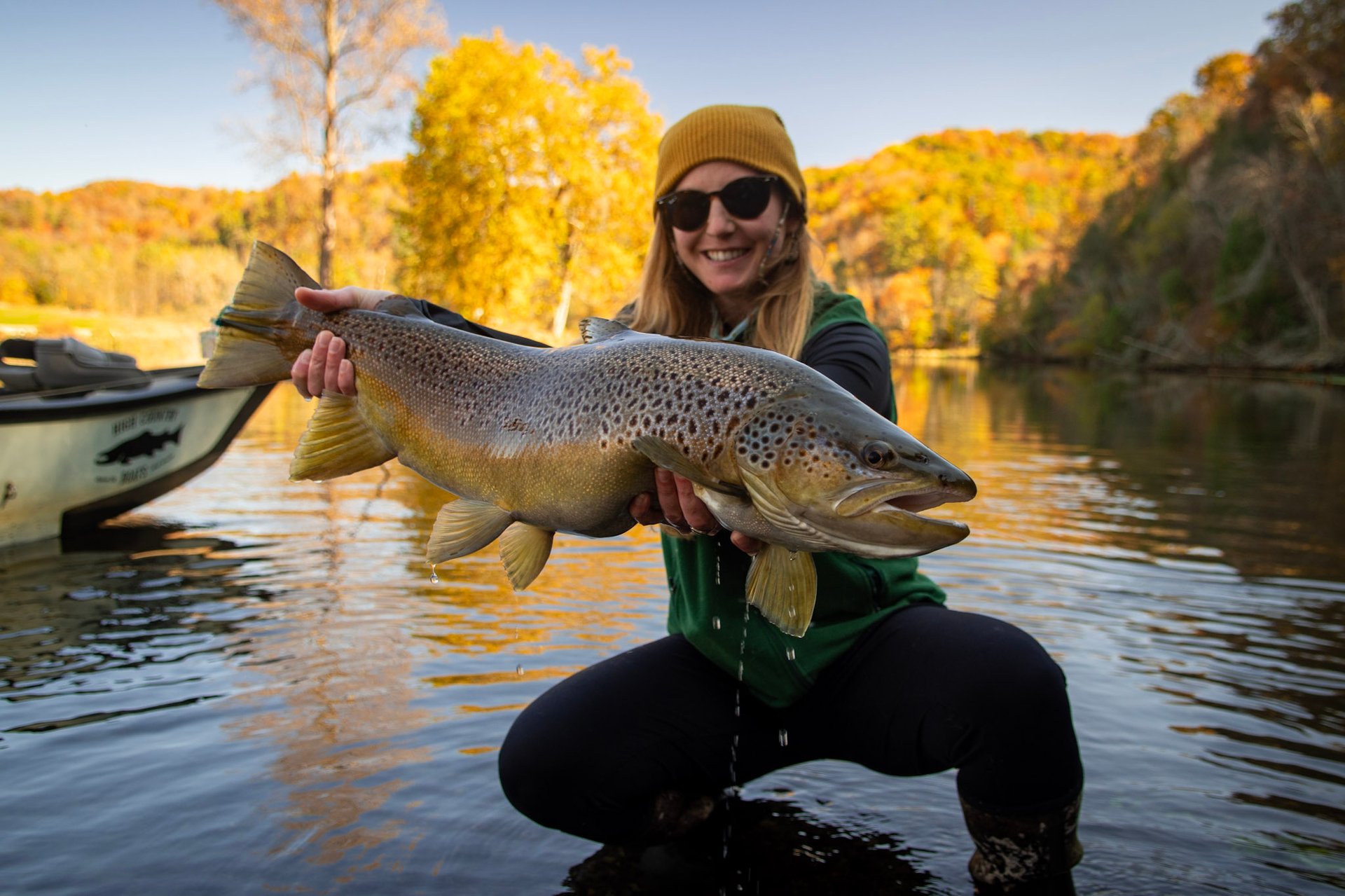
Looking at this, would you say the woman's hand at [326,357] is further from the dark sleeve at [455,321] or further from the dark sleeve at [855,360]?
the dark sleeve at [855,360]

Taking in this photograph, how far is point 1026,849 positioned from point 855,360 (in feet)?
5.22

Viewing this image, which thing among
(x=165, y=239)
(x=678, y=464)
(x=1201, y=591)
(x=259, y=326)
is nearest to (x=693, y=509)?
(x=678, y=464)

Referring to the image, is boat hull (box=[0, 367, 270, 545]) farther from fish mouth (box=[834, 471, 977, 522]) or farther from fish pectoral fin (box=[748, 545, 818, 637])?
fish mouth (box=[834, 471, 977, 522])

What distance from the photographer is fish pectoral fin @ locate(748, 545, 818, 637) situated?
2.36m

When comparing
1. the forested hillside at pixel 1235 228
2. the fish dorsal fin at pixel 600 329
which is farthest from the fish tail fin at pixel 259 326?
the forested hillside at pixel 1235 228

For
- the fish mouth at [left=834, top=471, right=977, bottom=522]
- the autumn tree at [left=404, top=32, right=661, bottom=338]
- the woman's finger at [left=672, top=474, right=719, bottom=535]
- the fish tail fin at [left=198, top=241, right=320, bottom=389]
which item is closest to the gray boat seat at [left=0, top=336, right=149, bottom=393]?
the fish tail fin at [left=198, top=241, right=320, bottom=389]

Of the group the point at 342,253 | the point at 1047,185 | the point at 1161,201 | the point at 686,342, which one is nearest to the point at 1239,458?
the point at 686,342

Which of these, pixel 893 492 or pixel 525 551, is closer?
pixel 893 492

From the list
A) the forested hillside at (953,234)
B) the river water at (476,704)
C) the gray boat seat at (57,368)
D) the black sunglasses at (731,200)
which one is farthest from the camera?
the forested hillside at (953,234)

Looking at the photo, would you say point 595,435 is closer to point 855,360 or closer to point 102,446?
point 855,360

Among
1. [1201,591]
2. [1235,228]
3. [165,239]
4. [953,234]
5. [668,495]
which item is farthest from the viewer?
[953,234]

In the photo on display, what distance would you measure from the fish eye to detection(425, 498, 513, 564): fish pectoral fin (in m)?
1.10

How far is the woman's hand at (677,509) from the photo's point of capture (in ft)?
7.98

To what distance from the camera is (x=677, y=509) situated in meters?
2.54
